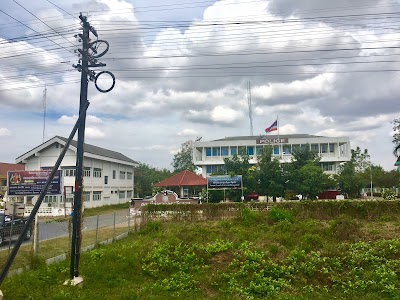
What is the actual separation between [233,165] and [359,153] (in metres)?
34.0

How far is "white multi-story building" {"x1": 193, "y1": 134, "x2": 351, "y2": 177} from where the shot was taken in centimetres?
5662

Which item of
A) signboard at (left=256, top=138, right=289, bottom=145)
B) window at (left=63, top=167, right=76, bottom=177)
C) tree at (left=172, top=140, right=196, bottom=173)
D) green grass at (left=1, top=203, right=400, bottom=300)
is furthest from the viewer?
tree at (left=172, top=140, right=196, bottom=173)

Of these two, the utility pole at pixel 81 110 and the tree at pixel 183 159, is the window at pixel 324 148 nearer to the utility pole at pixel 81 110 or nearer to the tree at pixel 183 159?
the tree at pixel 183 159

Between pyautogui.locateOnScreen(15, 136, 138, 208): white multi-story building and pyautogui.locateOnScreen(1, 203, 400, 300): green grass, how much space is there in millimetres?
22432

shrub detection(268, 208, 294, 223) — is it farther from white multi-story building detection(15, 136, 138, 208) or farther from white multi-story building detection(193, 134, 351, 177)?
white multi-story building detection(193, 134, 351, 177)

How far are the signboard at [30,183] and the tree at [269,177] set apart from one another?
20.5 meters

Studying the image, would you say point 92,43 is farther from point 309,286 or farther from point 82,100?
point 309,286

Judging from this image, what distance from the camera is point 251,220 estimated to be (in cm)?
1642

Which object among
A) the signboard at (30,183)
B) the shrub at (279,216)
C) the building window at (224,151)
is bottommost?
the shrub at (279,216)

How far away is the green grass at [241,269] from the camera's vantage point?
333 inches

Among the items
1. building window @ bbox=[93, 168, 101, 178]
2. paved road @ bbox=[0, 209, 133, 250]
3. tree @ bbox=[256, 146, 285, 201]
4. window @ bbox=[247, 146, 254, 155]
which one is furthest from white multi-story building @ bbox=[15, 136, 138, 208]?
window @ bbox=[247, 146, 254, 155]

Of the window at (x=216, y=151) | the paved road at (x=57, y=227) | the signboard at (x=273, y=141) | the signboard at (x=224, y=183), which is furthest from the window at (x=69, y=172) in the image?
the signboard at (x=273, y=141)

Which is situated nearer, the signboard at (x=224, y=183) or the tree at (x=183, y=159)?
the signboard at (x=224, y=183)

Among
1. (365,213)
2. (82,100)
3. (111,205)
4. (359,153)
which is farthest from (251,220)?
(359,153)
